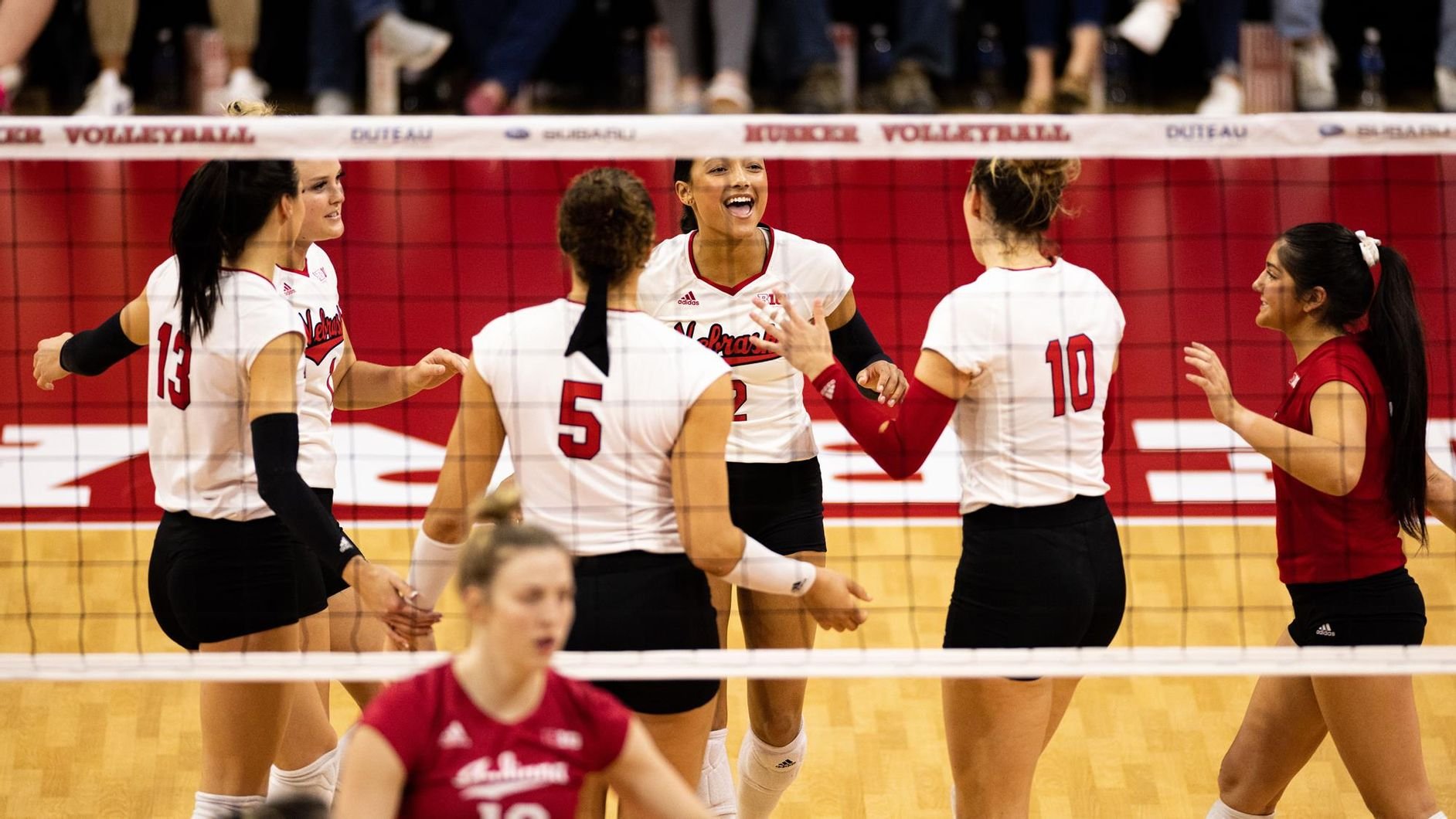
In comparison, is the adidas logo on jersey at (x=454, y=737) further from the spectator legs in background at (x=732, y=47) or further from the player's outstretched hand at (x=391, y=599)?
the spectator legs in background at (x=732, y=47)

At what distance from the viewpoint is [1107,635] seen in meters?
4.22

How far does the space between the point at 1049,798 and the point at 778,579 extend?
1.77m

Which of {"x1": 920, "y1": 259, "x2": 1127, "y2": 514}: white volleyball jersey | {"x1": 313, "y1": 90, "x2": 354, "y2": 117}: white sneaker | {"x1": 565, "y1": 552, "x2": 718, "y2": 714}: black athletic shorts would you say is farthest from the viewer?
{"x1": 313, "y1": 90, "x2": 354, "y2": 117}: white sneaker

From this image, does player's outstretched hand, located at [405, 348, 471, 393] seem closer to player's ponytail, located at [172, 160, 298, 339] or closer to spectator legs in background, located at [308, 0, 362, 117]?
player's ponytail, located at [172, 160, 298, 339]

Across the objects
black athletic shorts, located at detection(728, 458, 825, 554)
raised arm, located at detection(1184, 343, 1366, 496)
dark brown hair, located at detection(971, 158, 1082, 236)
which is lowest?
black athletic shorts, located at detection(728, 458, 825, 554)

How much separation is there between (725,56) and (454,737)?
8487mm

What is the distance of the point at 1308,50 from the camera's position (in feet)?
38.4

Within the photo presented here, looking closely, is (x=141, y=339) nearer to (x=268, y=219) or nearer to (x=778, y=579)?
(x=268, y=219)

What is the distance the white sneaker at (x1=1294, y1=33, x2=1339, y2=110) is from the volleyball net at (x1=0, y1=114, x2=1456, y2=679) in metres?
1.04

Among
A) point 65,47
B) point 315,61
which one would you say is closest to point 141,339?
point 315,61

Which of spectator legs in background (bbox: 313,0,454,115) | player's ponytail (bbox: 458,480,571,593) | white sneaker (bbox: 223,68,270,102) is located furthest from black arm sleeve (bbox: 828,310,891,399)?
white sneaker (bbox: 223,68,270,102)

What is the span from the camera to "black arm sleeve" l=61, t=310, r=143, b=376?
4.41 m

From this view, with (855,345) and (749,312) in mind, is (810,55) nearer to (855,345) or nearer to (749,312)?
(855,345)

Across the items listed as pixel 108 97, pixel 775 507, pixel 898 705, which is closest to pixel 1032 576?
pixel 775 507
